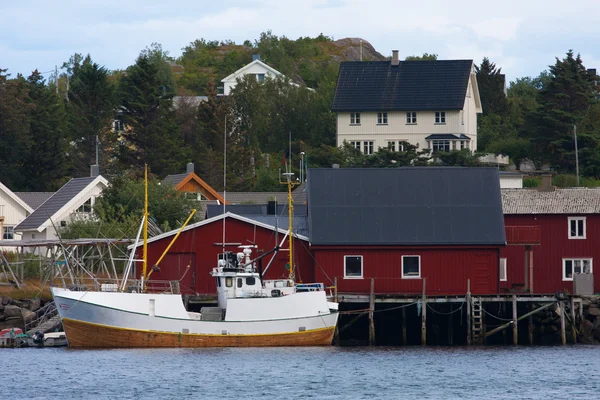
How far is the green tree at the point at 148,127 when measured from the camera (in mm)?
96250

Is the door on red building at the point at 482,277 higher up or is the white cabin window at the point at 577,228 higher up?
the white cabin window at the point at 577,228

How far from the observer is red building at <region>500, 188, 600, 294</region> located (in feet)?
195

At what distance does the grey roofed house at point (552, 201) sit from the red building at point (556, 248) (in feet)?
0.14

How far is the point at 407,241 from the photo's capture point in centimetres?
5556

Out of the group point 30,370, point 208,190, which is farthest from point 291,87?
point 30,370

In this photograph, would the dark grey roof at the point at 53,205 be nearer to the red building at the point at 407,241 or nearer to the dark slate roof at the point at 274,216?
the dark slate roof at the point at 274,216

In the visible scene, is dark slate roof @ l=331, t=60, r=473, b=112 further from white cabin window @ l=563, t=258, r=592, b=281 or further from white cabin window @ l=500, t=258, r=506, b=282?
white cabin window @ l=500, t=258, r=506, b=282

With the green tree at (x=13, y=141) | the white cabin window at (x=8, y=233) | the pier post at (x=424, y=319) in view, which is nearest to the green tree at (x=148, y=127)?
the green tree at (x=13, y=141)

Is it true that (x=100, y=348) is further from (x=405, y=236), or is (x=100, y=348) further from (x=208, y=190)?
(x=208, y=190)

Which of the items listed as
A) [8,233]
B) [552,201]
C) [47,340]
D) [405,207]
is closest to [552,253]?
[552,201]

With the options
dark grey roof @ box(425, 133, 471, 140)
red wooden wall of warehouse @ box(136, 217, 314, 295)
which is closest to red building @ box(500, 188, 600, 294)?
red wooden wall of warehouse @ box(136, 217, 314, 295)

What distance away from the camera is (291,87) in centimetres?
11012

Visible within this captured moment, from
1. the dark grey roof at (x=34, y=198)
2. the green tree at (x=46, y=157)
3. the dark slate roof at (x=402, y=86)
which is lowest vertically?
the dark grey roof at (x=34, y=198)

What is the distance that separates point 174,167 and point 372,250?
42.7 m
